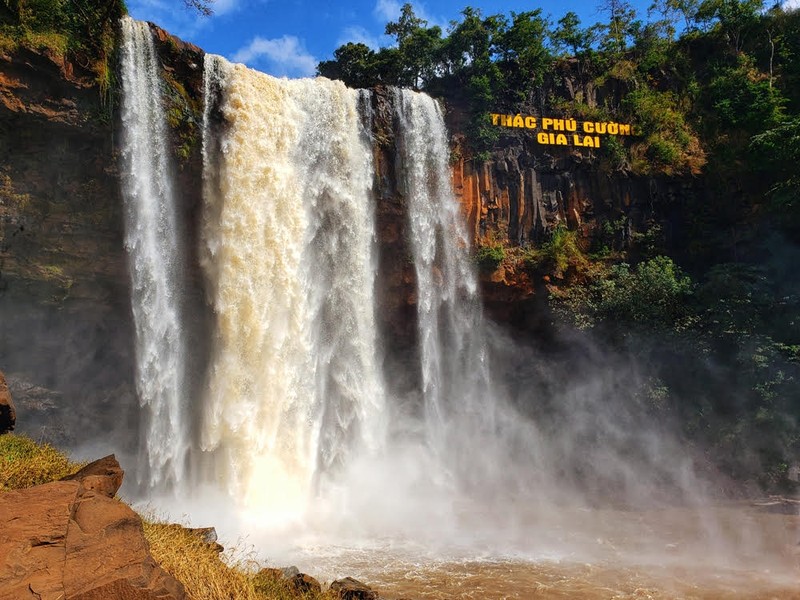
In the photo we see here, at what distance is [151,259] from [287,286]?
4353 mm

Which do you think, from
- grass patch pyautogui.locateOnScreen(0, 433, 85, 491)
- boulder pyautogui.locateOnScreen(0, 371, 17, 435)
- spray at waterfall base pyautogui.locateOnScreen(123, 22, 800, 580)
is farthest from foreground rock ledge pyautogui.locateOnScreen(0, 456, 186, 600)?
spray at waterfall base pyautogui.locateOnScreen(123, 22, 800, 580)

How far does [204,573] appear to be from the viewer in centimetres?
766

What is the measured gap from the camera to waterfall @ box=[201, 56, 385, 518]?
17.0 meters

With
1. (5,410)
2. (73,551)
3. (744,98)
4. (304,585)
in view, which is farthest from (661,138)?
(73,551)

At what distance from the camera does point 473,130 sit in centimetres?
2364

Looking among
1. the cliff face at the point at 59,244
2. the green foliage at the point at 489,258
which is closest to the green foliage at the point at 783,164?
the green foliage at the point at 489,258

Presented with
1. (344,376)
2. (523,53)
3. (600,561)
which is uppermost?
(523,53)

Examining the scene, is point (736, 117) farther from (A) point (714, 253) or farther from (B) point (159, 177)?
(B) point (159, 177)

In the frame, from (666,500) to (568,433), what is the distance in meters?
4.09

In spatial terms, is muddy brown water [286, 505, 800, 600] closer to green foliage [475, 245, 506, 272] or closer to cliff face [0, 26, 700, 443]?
cliff face [0, 26, 700, 443]

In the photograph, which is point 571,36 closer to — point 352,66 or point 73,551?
point 352,66

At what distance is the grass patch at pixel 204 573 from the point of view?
288 inches

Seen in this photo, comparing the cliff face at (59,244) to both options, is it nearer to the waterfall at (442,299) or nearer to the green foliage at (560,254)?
the waterfall at (442,299)

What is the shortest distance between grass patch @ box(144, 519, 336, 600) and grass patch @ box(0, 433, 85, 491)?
6.85 feet
